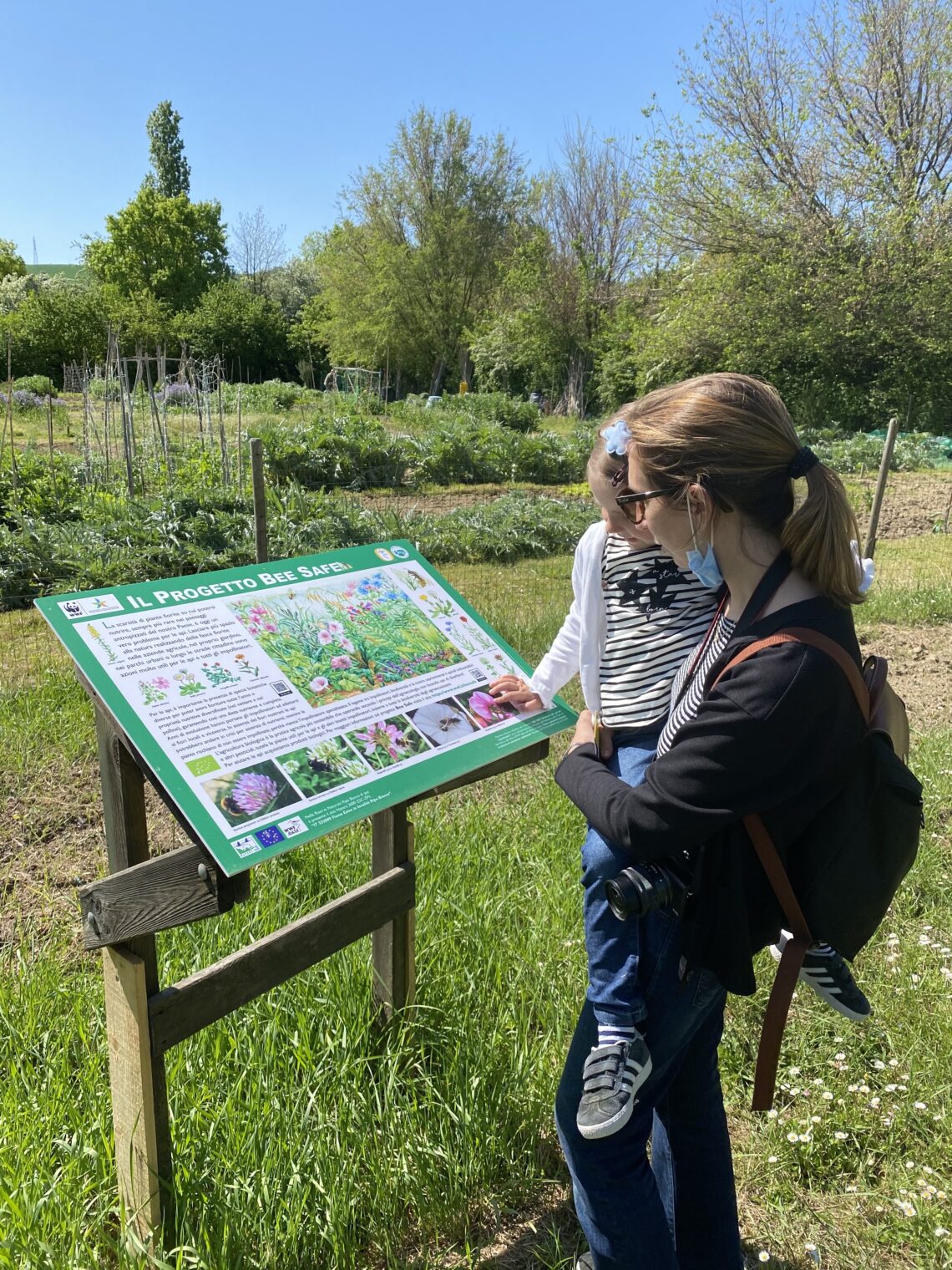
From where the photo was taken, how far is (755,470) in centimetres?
144

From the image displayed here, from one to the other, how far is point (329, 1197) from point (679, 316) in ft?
87.7

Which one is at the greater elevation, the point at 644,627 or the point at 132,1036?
the point at 644,627

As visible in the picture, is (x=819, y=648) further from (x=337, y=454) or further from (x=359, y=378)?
(x=359, y=378)

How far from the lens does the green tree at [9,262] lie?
4291 cm

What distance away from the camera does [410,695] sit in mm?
2062

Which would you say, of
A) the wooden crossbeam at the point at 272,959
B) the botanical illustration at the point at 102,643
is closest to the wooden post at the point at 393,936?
the wooden crossbeam at the point at 272,959

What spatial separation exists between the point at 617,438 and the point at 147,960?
50.9 inches

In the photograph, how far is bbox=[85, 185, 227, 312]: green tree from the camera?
46.2m

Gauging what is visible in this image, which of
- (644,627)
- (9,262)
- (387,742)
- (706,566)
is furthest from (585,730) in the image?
(9,262)

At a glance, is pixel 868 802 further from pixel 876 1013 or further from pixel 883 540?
pixel 883 540

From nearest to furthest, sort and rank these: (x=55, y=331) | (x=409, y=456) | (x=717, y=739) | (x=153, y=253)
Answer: (x=717, y=739)
(x=409, y=456)
(x=55, y=331)
(x=153, y=253)

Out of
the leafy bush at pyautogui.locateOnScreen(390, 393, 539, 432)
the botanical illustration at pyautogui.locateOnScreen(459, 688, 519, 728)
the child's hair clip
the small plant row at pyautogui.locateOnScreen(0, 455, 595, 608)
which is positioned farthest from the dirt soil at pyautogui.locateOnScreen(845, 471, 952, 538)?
the child's hair clip

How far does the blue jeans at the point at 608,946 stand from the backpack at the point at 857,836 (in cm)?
28

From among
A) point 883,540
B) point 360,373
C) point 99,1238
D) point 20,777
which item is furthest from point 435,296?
point 99,1238
